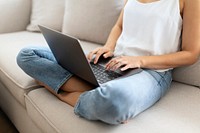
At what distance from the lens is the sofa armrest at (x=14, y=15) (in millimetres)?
2010

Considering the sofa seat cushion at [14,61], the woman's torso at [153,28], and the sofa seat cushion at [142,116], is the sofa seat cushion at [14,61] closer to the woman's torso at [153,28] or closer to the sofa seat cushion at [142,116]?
the sofa seat cushion at [142,116]

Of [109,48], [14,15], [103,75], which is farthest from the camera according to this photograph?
[14,15]

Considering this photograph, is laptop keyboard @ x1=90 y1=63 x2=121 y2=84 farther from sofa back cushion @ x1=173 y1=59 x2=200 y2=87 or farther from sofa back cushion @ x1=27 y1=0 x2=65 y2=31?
sofa back cushion @ x1=27 y1=0 x2=65 y2=31

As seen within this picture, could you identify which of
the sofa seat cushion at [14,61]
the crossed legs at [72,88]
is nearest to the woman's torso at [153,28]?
the crossed legs at [72,88]

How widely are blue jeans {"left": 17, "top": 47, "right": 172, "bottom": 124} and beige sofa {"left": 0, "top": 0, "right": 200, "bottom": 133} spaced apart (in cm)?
5

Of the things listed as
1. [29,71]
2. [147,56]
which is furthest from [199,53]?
[29,71]

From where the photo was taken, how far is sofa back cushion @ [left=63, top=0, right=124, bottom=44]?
1550mm

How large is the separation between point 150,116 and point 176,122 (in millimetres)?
91

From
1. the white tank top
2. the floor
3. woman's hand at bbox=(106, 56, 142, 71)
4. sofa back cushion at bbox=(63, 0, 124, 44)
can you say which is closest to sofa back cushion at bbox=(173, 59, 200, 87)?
the white tank top

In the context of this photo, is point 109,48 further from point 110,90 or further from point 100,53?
point 110,90

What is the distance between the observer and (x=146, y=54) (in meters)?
1.13

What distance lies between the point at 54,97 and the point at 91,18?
0.72 m

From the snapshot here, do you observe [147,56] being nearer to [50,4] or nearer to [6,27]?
[50,4]

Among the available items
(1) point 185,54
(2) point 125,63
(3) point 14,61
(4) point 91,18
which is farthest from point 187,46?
(3) point 14,61
